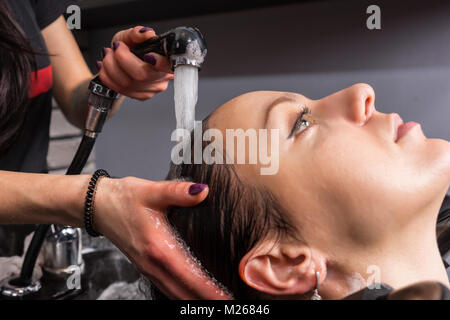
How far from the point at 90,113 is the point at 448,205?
80cm

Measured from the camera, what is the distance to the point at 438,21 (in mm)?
997

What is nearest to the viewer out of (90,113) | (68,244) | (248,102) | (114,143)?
(248,102)

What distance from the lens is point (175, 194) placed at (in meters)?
0.57

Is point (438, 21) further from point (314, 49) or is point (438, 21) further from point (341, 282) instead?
point (341, 282)

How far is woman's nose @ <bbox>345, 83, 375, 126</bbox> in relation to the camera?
642 millimetres

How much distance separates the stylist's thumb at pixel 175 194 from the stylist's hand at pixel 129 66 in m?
0.27

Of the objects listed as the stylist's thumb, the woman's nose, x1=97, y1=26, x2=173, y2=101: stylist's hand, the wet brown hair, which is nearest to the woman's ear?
the wet brown hair

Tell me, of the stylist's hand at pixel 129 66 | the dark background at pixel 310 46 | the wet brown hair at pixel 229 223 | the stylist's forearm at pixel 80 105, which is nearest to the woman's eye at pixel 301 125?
the wet brown hair at pixel 229 223

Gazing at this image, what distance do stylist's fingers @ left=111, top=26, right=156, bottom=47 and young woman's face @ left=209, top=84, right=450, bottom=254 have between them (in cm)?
30

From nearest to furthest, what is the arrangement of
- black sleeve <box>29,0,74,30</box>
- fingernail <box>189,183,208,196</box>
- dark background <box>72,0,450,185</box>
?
fingernail <box>189,183,208,196</box> < dark background <box>72,0,450,185</box> < black sleeve <box>29,0,74,30</box>

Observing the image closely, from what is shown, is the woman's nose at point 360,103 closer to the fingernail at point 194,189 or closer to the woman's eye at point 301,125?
the woman's eye at point 301,125

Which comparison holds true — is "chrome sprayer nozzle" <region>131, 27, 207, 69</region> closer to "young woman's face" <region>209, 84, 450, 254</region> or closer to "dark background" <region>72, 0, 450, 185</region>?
"young woman's face" <region>209, 84, 450, 254</region>

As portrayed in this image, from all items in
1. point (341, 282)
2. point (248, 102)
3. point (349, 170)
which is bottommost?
point (341, 282)

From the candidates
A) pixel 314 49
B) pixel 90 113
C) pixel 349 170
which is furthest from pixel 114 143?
pixel 349 170
